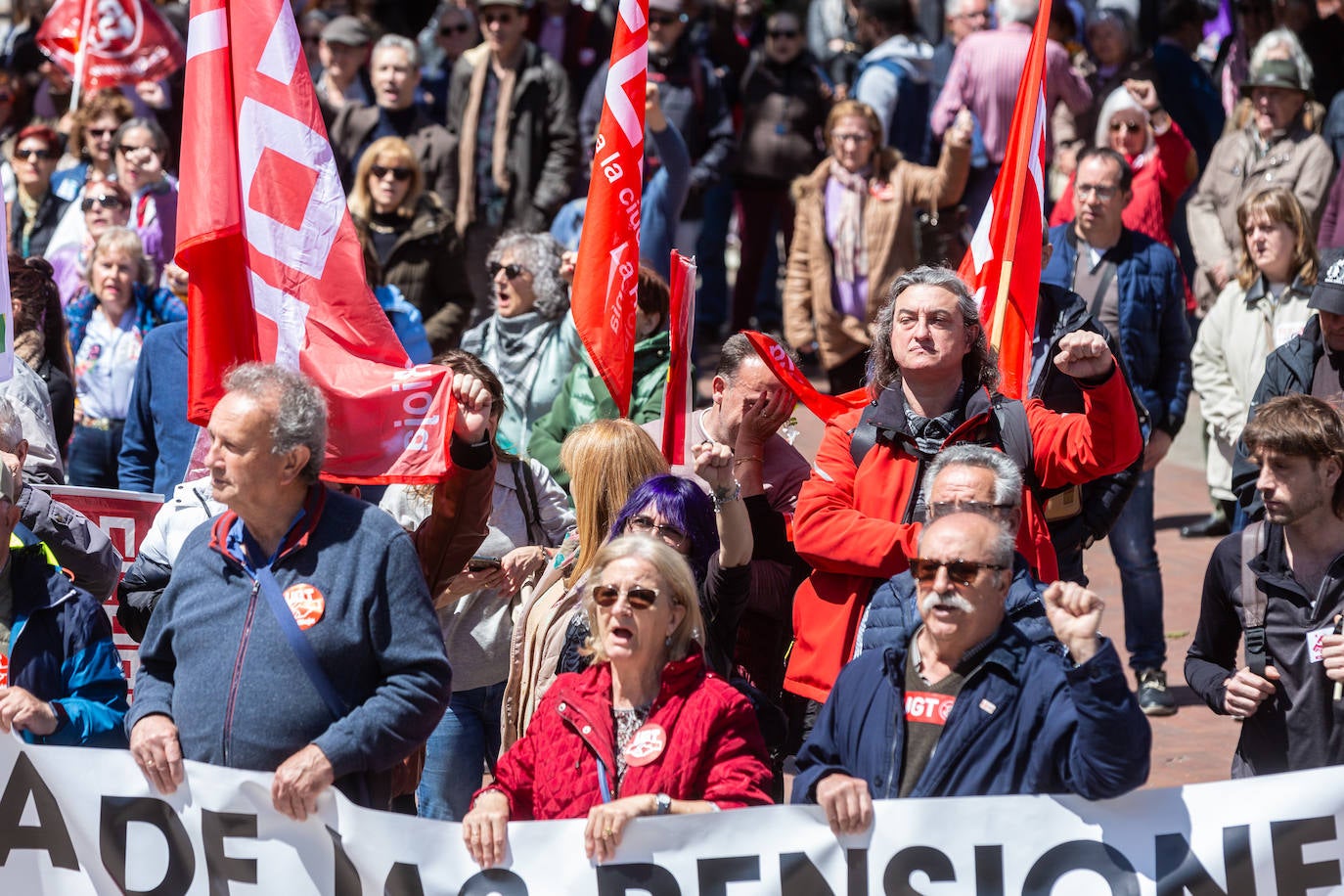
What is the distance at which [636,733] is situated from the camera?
4.50m

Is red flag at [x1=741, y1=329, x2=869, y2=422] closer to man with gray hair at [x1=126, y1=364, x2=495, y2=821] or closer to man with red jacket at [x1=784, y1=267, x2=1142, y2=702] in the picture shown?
man with red jacket at [x1=784, y1=267, x2=1142, y2=702]

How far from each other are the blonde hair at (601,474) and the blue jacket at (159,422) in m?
2.14

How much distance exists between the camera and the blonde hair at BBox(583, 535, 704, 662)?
455cm

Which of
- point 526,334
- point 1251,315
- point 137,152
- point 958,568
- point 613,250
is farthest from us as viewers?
point 137,152

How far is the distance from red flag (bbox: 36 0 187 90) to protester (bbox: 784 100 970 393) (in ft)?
13.1

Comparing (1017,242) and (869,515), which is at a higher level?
(1017,242)

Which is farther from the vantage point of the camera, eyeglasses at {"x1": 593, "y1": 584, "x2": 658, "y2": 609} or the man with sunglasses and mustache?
eyeglasses at {"x1": 593, "y1": 584, "x2": 658, "y2": 609}

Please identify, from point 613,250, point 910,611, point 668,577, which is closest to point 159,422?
point 613,250

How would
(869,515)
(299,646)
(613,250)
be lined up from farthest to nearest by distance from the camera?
(613,250), (869,515), (299,646)

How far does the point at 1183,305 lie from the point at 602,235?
293cm

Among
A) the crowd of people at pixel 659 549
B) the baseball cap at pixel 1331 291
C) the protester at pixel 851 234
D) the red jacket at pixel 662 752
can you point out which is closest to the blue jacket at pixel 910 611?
the crowd of people at pixel 659 549

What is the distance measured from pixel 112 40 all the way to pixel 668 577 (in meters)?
8.20

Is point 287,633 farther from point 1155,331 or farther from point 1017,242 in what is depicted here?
point 1155,331

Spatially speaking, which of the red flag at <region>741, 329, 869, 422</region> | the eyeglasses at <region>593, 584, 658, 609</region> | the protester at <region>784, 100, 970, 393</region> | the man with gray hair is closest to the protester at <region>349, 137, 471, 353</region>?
the protester at <region>784, 100, 970, 393</region>
